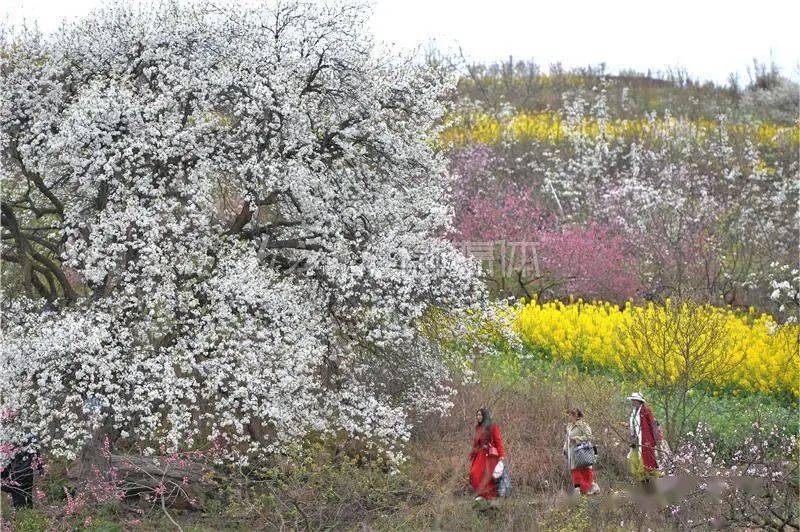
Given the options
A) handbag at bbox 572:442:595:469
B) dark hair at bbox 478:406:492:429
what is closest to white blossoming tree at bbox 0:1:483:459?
dark hair at bbox 478:406:492:429

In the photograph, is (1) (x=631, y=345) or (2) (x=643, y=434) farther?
(1) (x=631, y=345)

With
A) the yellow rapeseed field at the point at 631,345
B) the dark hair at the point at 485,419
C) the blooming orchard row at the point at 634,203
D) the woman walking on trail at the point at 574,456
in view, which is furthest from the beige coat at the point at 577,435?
the blooming orchard row at the point at 634,203

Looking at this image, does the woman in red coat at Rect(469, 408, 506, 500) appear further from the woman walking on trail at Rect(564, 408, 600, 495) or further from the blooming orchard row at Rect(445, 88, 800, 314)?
the blooming orchard row at Rect(445, 88, 800, 314)

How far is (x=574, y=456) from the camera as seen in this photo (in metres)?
13.2

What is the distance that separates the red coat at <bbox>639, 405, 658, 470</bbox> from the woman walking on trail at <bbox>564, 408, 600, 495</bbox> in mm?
690

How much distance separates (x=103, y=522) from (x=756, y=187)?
2700cm

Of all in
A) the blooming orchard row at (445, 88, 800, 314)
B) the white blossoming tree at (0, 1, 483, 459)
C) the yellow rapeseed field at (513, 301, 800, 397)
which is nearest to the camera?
the white blossoming tree at (0, 1, 483, 459)

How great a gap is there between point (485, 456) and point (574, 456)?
1177mm

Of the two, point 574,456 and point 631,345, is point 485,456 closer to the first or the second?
point 574,456

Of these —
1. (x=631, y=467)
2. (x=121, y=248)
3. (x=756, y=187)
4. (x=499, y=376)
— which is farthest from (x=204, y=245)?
(x=756, y=187)

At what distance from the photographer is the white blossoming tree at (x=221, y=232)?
11.7 m

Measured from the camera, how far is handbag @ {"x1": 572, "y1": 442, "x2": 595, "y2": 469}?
13075 millimetres

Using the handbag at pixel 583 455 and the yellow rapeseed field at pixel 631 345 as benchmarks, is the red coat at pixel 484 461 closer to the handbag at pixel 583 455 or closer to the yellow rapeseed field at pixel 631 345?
the handbag at pixel 583 455

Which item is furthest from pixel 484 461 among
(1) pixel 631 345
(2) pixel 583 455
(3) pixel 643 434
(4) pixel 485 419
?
(1) pixel 631 345
